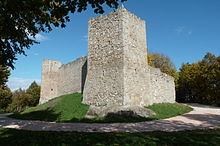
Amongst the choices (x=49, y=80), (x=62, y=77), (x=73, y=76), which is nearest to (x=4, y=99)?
(x=49, y=80)

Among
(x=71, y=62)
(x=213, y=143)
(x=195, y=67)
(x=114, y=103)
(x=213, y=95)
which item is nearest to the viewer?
(x=213, y=143)

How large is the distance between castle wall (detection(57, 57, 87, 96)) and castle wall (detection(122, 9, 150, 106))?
7.95 metres

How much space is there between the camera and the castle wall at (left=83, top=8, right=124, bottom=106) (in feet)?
42.7

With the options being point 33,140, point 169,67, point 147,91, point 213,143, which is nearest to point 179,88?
point 169,67

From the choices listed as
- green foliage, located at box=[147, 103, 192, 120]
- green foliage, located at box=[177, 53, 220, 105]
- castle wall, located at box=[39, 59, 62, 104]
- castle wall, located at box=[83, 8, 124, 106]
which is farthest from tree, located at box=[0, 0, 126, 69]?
green foliage, located at box=[177, 53, 220, 105]

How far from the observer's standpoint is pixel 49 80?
2719 cm

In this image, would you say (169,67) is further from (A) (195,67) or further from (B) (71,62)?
(B) (71,62)

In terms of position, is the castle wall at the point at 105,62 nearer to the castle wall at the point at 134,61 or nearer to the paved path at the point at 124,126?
the castle wall at the point at 134,61

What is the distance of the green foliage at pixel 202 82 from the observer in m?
26.3

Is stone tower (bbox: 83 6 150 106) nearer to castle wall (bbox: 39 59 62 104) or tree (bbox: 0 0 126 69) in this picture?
tree (bbox: 0 0 126 69)

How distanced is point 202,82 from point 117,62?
2128 cm

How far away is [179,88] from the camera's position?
3353 cm

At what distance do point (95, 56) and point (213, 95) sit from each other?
2154 centimetres

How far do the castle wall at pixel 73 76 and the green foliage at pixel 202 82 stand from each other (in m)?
19.6
